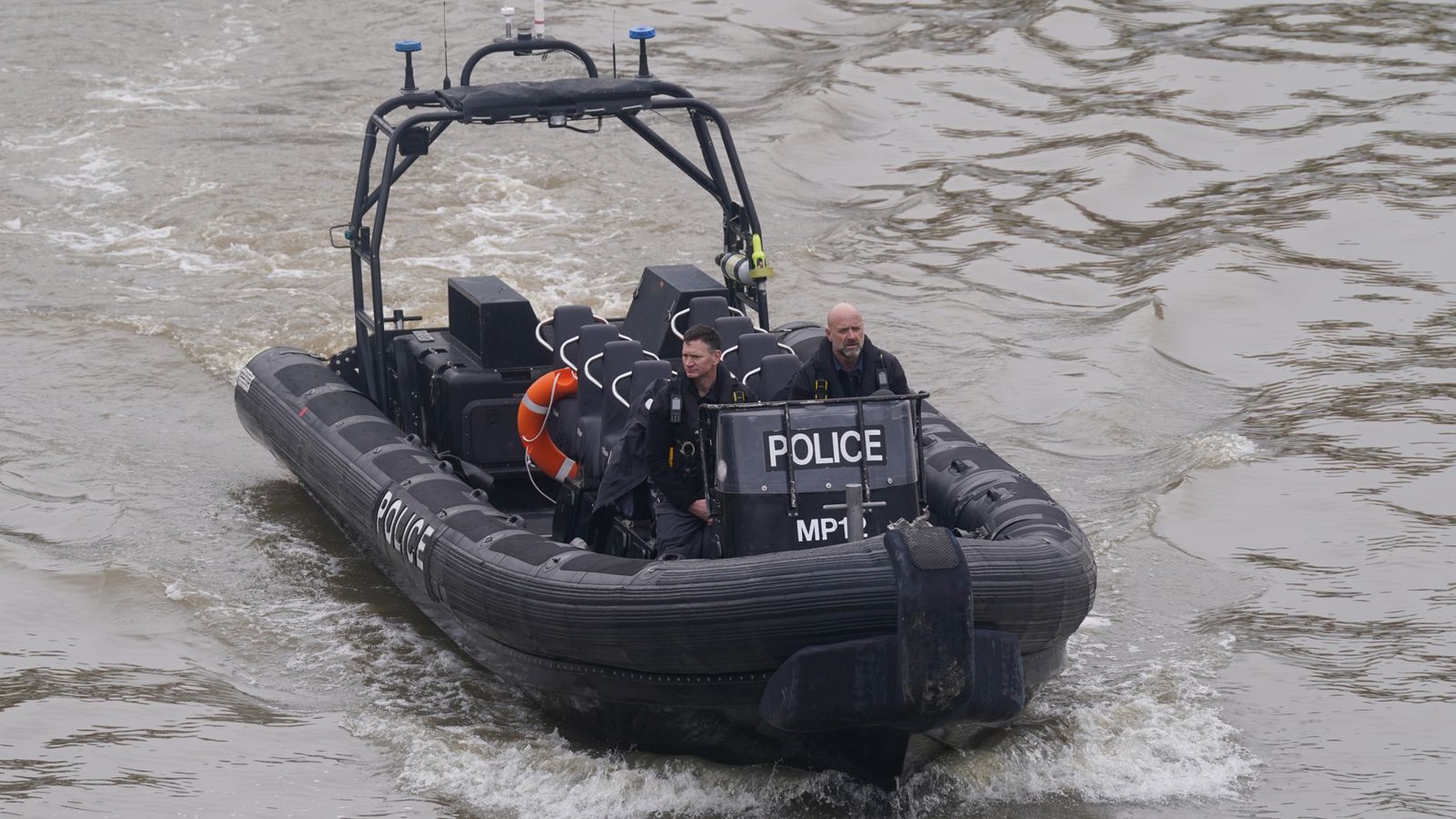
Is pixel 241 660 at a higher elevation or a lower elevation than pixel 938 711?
lower

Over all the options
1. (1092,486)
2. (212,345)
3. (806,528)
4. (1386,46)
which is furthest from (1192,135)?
(806,528)

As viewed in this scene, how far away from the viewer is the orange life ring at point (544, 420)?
721 cm

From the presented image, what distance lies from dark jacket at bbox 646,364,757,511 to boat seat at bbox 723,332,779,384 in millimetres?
879

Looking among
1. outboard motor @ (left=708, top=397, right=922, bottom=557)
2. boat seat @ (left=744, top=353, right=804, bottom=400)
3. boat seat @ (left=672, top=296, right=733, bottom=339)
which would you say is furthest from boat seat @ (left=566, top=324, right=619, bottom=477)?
outboard motor @ (left=708, top=397, right=922, bottom=557)

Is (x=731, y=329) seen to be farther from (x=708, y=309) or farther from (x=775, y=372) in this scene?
(x=775, y=372)

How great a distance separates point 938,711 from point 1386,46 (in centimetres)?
1424

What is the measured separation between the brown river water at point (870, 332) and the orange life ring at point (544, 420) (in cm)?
84

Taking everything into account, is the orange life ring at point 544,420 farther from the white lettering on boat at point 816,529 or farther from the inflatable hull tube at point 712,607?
the white lettering on boat at point 816,529

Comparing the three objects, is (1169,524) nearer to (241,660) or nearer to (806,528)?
(806,528)

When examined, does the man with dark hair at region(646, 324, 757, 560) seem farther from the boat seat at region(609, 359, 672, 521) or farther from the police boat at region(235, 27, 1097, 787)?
the boat seat at region(609, 359, 672, 521)

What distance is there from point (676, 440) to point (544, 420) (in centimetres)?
106

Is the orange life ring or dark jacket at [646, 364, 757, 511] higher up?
dark jacket at [646, 364, 757, 511]

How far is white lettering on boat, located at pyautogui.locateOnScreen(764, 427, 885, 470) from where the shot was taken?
19.5 feet

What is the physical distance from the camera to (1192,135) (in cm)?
1538
